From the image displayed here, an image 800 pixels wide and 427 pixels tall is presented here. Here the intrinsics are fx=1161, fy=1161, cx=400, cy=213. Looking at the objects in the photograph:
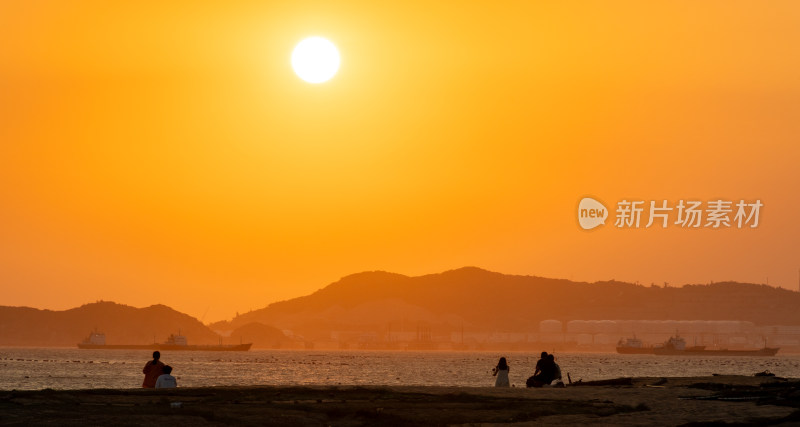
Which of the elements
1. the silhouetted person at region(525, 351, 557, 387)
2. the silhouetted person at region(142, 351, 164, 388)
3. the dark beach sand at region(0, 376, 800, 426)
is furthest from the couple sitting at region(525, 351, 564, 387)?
the silhouetted person at region(142, 351, 164, 388)

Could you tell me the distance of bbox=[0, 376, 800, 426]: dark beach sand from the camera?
25.6 metres

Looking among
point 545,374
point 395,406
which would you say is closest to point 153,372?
point 395,406

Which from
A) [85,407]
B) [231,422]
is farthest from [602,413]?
[85,407]

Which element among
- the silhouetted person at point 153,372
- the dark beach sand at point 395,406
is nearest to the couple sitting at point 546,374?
the dark beach sand at point 395,406

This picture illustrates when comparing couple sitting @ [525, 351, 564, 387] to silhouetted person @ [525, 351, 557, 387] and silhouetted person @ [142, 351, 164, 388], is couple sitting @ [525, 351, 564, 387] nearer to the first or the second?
silhouetted person @ [525, 351, 557, 387]

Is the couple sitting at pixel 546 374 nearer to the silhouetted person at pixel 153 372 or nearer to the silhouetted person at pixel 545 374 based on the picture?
the silhouetted person at pixel 545 374

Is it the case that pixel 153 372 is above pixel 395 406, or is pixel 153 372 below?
above

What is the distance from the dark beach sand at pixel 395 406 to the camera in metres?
25.6

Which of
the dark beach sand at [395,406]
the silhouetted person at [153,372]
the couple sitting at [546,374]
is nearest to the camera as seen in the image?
the dark beach sand at [395,406]

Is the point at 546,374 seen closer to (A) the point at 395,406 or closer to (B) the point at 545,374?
(B) the point at 545,374

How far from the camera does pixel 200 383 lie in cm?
11925

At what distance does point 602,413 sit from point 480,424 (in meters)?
3.78

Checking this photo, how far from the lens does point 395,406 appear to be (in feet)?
93.2

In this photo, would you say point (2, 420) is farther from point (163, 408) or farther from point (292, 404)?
point (292, 404)
